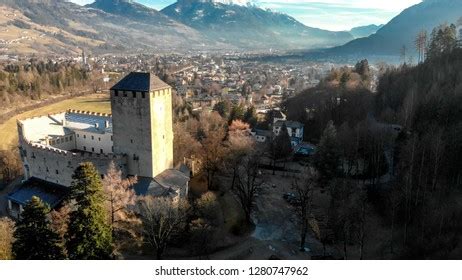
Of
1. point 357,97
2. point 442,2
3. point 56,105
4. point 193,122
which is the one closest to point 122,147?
point 193,122

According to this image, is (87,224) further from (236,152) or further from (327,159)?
(327,159)

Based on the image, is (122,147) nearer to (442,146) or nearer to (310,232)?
(310,232)

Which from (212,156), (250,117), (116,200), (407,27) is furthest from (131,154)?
(407,27)

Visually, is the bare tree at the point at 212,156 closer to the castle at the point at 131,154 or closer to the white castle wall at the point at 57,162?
the castle at the point at 131,154

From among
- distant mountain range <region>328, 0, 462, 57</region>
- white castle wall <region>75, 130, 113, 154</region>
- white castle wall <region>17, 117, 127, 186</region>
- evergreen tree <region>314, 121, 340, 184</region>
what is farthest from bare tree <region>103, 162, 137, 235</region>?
distant mountain range <region>328, 0, 462, 57</region>

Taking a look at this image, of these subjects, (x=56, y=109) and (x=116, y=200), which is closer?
(x=116, y=200)

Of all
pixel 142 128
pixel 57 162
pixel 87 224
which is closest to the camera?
pixel 87 224

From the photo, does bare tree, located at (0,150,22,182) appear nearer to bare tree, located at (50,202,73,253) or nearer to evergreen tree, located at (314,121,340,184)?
bare tree, located at (50,202,73,253)
